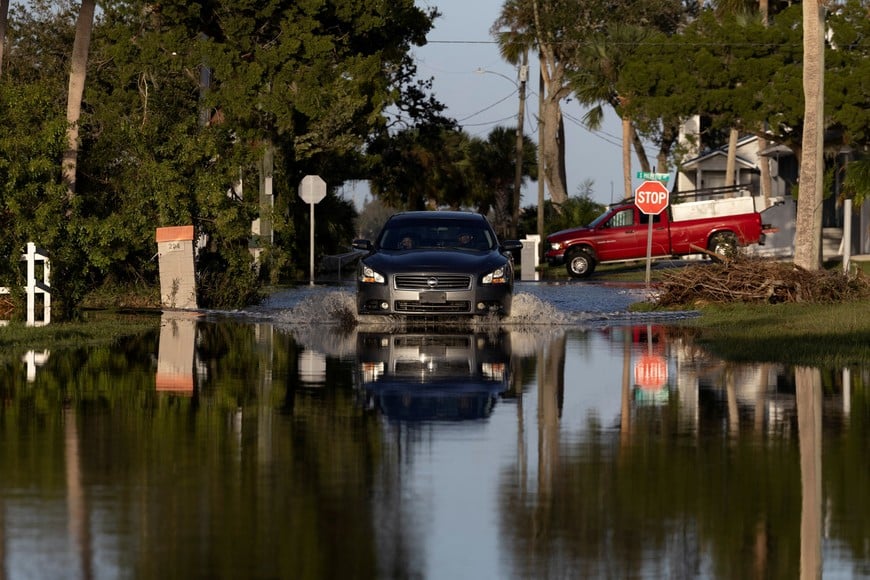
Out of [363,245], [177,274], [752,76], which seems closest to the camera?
[363,245]

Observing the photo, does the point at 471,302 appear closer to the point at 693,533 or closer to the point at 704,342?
the point at 704,342

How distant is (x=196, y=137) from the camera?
2998 cm

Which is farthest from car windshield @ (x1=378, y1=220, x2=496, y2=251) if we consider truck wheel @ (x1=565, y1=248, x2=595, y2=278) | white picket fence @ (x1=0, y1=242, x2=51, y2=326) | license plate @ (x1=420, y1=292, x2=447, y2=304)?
truck wheel @ (x1=565, y1=248, x2=595, y2=278)

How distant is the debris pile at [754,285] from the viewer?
94.1ft

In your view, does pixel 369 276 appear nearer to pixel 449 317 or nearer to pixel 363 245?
pixel 449 317

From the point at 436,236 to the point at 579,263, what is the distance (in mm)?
25406

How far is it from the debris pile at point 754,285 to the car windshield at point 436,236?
4353 millimetres

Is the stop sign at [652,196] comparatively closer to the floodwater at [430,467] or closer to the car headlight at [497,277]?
the car headlight at [497,277]

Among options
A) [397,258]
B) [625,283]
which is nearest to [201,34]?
[625,283]

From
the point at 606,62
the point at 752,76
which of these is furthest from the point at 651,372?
the point at 606,62

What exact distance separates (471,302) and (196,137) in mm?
7599

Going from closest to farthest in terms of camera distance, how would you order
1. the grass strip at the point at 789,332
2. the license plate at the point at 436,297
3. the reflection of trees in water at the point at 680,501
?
1. the reflection of trees in water at the point at 680,501
2. the grass strip at the point at 789,332
3. the license plate at the point at 436,297

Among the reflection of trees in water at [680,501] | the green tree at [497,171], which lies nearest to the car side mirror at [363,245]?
the reflection of trees in water at [680,501]

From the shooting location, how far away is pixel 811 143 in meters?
35.2
